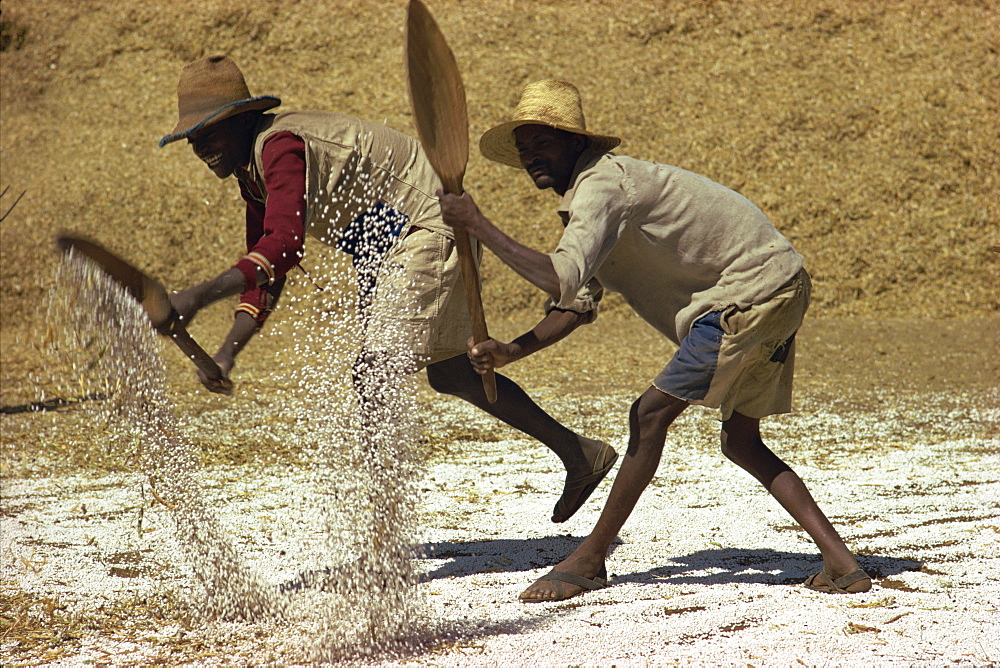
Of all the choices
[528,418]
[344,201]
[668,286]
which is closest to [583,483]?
[528,418]

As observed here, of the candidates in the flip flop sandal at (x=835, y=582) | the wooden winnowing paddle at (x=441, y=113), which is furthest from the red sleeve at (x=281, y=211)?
the flip flop sandal at (x=835, y=582)

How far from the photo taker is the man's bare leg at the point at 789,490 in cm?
302

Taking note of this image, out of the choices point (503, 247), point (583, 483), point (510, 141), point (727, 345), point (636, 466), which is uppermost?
point (510, 141)

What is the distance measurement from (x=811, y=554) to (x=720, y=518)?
0.56 metres

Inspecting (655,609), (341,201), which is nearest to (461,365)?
(341,201)

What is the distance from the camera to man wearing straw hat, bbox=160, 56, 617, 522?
2.89m

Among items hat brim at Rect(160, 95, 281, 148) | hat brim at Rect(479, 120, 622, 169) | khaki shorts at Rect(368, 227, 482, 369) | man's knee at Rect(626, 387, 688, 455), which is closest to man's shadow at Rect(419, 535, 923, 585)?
man's knee at Rect(626, 387, 688, 455)

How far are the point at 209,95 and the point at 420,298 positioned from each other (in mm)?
902

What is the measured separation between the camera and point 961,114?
1209cm

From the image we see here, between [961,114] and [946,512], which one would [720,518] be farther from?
[961,114]

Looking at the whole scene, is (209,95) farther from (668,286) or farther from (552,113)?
(668,286)

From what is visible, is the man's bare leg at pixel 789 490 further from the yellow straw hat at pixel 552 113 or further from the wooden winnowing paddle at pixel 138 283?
the wooden winnowing paddle at pixel 138 283

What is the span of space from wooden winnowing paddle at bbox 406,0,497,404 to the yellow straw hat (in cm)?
16

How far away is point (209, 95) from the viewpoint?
2.94 m
